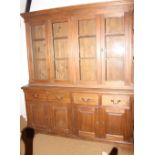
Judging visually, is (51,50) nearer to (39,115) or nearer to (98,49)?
(98,49)

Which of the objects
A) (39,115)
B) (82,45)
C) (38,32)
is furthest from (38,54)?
(39,115)

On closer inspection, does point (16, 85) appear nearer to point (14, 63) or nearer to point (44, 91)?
point (14, 63)

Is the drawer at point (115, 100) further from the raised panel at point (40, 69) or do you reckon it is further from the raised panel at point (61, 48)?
the raised panel at point (40, 69)

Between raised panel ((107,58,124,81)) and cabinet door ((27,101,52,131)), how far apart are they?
112cm

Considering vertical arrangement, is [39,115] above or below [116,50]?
below

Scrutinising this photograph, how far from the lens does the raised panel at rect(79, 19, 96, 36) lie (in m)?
2.46

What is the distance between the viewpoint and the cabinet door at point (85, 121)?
96.6 inches

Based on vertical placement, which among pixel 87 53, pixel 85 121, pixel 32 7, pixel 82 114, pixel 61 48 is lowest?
pixel 85 121

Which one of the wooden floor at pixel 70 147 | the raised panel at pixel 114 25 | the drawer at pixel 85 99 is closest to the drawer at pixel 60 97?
the drawer at pixel 85 99

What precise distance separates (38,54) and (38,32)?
0.38 m

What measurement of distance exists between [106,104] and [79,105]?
0.43 meters

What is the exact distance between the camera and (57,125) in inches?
106

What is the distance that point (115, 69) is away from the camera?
7.95 ft
